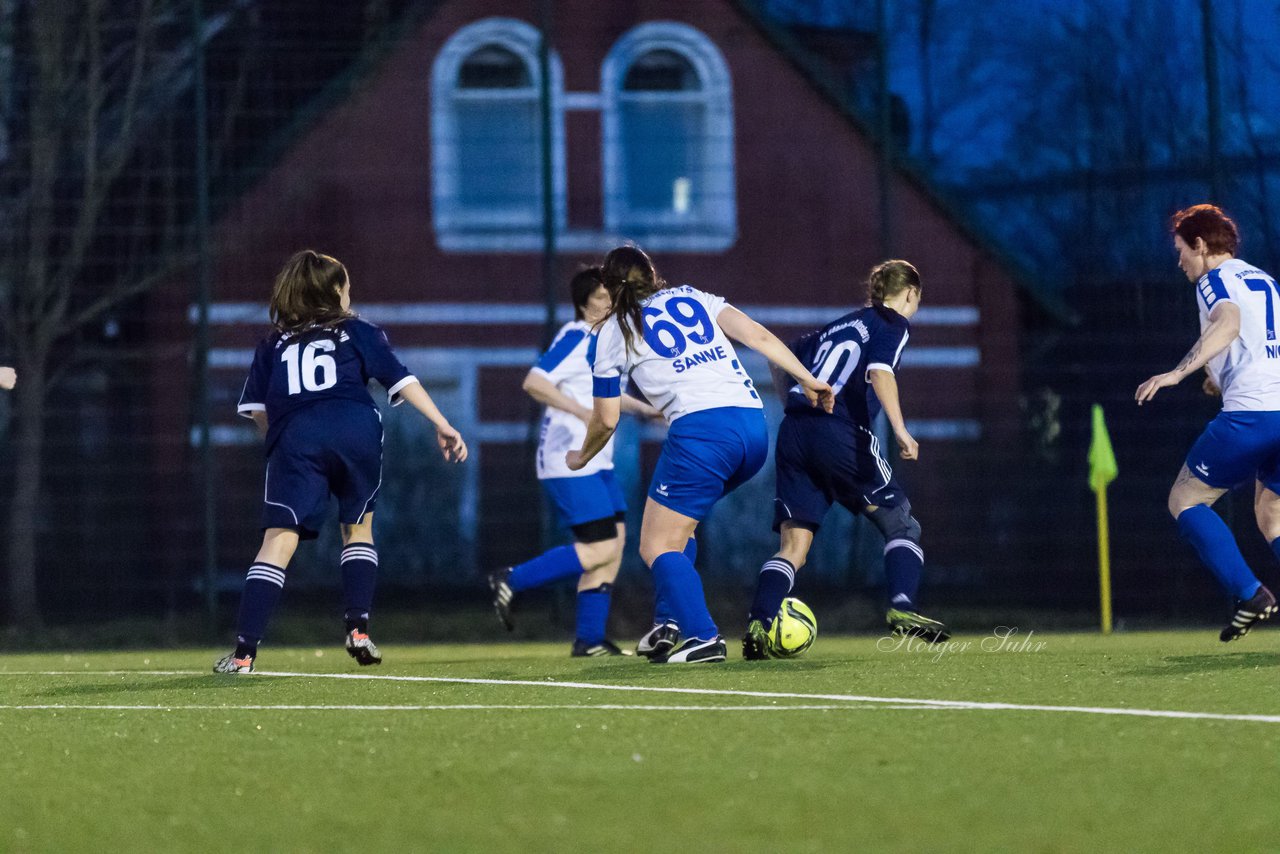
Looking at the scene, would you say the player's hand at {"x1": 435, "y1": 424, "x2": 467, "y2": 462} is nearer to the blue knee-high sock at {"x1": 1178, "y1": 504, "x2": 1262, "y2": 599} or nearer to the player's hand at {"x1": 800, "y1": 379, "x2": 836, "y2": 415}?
the player's hand at {"x1": 800, "y1": 379, "x2": 836, "y2": 415}

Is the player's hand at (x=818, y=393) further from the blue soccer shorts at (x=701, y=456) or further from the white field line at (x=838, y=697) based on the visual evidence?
the white field line at (x=838, y=697)

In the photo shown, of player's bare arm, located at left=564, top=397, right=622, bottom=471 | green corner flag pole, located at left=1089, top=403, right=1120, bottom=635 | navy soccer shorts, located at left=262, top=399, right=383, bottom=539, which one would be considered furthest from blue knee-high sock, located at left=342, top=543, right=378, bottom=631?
green corner flag pole, located at left=1089, top=403, right=1120, bottom=635

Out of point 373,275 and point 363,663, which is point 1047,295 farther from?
point 363,663

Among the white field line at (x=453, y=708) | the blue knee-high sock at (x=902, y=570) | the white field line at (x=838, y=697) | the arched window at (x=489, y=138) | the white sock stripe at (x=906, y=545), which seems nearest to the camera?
Answer: the white field line at (x=838, y=697)

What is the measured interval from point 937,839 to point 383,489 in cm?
880

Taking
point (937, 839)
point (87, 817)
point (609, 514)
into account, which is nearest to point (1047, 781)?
point (937, 839)

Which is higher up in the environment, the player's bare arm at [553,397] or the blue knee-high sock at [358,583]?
the player's bare arm at [553,397]

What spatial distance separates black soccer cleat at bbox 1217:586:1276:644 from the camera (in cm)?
673

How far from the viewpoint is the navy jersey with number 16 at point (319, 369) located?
6.91 m

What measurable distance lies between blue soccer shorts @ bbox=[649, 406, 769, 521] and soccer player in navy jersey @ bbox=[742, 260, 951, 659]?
0.35 meters

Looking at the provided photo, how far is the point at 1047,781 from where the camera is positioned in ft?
12.1

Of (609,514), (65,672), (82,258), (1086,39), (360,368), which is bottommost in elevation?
(65,672)

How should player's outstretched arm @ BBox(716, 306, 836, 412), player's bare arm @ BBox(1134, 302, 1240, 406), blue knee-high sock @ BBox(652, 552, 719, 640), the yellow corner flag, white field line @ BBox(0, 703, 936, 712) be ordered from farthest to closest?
the yellow corner flag
player's bare arm @ BBox(1134, 302, 1240, 406)
blue knee-high sock @ BBox(652, 552, 719, 640)
player's outstretched arm @ BBox(716, 306, 836, 412)
white field line @ BBox(0, 703, 936, 712)

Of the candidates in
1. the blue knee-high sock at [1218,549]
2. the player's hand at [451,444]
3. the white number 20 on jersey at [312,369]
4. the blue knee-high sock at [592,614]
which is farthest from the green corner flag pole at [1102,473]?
the white number 20 on jersey at [312,369]
